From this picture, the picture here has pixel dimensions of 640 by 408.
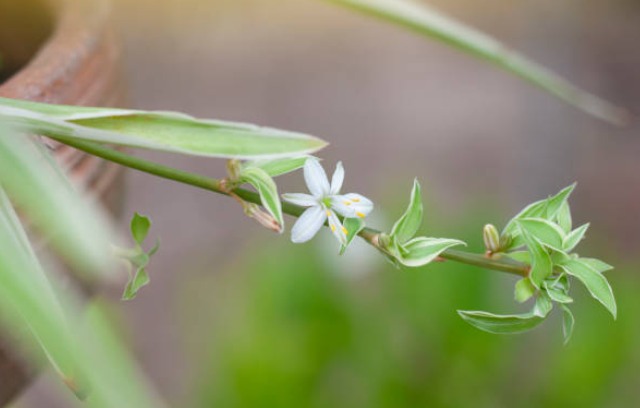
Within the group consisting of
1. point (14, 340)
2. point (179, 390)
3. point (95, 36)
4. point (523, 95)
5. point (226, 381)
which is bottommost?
point (179, 390)

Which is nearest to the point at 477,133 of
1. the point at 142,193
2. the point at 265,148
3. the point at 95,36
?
the point at 142,193

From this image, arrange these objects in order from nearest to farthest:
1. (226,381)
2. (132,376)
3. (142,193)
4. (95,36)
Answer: (132,376), (95,36), (226,381), (142,193)

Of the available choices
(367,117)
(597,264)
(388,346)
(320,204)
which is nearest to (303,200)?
(320,204)

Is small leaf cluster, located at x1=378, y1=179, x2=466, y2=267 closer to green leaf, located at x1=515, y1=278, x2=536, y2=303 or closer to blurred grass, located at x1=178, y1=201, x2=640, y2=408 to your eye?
green leaf, located at x1=515, y1=278, x2=536, y2=303

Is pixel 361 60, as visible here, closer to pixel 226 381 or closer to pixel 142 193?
pixel 142 193

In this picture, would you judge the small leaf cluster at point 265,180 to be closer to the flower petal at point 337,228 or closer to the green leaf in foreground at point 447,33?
the flower petal at point 337,228

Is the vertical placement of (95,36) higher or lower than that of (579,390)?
higher

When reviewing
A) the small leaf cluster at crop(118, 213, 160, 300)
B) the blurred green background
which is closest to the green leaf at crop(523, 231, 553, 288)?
the small leaf cluster at crop(118, 213, 160, 300)
